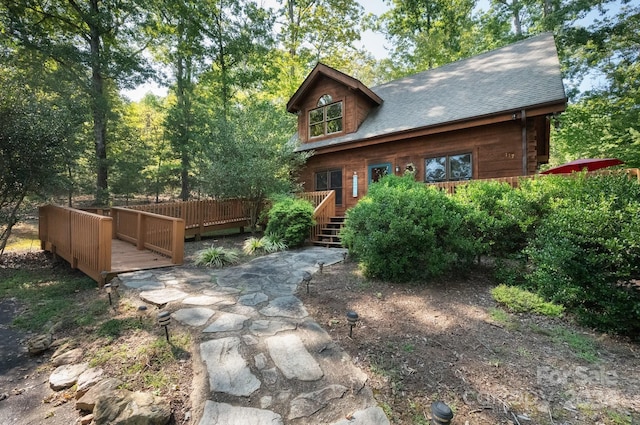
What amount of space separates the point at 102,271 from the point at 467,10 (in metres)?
22.2

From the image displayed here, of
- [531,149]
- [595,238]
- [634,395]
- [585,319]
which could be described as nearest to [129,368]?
[634,395]

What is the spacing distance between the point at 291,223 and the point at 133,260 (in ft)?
12.1

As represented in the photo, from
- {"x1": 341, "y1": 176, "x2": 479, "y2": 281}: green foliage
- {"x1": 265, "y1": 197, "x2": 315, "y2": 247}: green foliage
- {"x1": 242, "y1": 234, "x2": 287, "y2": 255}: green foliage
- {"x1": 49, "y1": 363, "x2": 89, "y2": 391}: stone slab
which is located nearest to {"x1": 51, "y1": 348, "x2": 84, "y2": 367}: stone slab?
{"x1": 49, "y1": 363, "x2": 89, "y2": 391}: stone slab

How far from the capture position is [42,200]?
705 cm

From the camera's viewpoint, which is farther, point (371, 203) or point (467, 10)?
point (467, 10)

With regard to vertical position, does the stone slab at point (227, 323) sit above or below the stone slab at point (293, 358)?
above

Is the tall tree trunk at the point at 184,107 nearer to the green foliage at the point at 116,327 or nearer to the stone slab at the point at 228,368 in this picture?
the green foliage at the point at 116,327

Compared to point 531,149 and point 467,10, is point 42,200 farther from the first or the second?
point 467,10

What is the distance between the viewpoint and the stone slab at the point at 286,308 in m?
3.47

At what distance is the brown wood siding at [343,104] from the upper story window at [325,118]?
175 mm

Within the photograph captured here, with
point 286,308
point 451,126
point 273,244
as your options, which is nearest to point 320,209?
point 273,244

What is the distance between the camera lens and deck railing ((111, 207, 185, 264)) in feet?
19.8

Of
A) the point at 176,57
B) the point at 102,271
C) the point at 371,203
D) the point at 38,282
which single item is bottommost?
the point at 38,282

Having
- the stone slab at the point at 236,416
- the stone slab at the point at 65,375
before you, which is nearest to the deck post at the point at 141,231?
the stone slab at the point at 65,375
